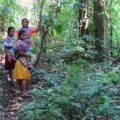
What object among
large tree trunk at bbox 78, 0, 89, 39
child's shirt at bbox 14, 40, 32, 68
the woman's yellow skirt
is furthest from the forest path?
large tree trunk at bbox 78, 0, 89, 39

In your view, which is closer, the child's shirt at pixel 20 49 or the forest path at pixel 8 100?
the forest path at pixel 8 100

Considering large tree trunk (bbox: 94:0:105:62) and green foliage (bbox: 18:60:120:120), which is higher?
large tree trunk (bbox: 94:0:105:62)

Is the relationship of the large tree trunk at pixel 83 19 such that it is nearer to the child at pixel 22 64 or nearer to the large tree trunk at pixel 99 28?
the large tree trunk at pixel 99 28

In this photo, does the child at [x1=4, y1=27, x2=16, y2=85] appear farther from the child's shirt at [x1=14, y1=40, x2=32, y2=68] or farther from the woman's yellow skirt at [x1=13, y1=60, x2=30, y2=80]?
the woman's yellow skirt at [x1=13, y1=60, x2=30, y2=80]

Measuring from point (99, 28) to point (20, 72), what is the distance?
3.79 meters

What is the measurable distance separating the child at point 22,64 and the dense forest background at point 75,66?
299 mm

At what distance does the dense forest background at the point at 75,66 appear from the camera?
496cm

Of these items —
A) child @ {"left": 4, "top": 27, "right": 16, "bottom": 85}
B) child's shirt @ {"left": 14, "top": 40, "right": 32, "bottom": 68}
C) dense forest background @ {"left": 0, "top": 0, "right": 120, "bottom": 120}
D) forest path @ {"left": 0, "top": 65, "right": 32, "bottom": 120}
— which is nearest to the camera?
dense forest background @ {"left": 0, "top": 0, "right": 120, "bottom": 120}

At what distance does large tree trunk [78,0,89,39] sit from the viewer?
10.4 metres

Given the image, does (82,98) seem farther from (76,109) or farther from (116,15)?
(116,15)

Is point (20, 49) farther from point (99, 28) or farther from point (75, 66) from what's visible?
point (99, 28)

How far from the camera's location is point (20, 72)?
Result: 23.7 feet

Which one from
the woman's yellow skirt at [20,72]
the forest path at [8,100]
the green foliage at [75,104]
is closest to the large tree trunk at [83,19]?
the forest path at [8,100]

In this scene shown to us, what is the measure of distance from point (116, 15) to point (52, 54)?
10.8 feet
